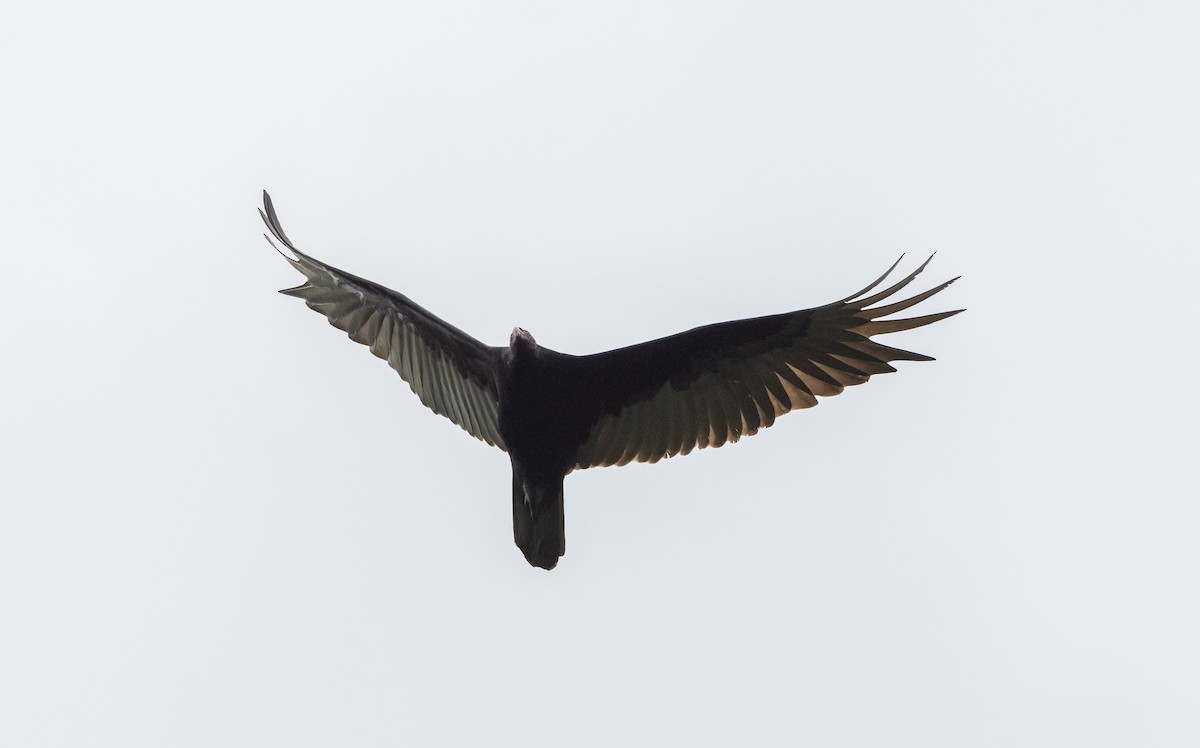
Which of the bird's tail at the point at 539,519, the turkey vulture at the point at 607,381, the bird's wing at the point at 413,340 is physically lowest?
the bird's tail at the point at 539,519

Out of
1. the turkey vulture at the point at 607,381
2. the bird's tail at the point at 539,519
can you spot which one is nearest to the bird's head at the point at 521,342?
the turkey vulture at the point at 607,381

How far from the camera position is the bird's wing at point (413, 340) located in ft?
32.2

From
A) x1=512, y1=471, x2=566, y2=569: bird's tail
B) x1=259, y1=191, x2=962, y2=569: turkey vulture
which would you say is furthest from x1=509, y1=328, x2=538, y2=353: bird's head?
x1=512, y1=471, x2=566, y2=569: bird's tail

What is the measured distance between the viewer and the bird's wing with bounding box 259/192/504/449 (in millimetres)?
9805

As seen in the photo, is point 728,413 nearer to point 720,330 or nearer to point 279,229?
point 720,330

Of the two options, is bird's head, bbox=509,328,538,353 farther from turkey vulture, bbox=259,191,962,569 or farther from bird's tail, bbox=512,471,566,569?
bird's tail, bbox=512,471,566,569

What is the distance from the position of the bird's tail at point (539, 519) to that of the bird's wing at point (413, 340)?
0.43m

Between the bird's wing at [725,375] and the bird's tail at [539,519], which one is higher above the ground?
the bird's wing at [725,375]

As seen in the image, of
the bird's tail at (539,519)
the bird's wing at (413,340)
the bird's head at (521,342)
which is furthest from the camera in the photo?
the bird's wing at (413,340)

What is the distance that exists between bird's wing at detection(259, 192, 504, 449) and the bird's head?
0.46m

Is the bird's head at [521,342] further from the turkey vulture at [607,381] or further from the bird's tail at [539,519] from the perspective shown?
the bird's tail at [539,519]

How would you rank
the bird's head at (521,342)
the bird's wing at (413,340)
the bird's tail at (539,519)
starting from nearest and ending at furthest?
1. the bird's head at (521,342)
2. the bird's tail at (539,519)
3. the bird's wing at (413,340)

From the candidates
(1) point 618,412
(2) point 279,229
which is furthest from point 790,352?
(2) point 279,229

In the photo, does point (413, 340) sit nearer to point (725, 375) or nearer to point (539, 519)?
point (539, 519)
